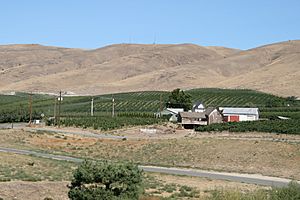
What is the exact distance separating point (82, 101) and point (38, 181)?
11378 cm

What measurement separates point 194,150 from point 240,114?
43.2 metres

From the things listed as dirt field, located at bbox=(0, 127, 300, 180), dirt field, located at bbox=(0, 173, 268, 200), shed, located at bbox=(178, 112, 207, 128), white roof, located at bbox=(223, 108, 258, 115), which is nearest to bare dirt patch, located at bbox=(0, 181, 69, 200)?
dirt field, located at bbox=(0, 173, 268, 200)

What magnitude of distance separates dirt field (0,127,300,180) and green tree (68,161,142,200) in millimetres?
23841

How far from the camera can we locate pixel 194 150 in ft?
199

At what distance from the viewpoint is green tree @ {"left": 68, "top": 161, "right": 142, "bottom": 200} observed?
24344mm

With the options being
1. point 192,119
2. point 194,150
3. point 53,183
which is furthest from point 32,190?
point 192,119

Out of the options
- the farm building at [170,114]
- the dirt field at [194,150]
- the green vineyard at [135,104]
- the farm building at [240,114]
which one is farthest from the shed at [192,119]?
the dirt field at [194,150]

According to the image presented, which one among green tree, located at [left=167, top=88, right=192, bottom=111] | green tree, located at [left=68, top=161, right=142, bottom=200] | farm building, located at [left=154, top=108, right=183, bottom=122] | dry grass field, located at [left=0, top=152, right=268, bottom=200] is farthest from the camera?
green tree, located at [left=167, top=88, right=192, bottom=111]

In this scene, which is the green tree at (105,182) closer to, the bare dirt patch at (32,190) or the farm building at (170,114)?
the bare dirt patch at (32,190)

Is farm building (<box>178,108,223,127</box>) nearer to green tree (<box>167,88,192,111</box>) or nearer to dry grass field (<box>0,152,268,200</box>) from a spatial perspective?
green tree (<box>167,88,192,111</box>)

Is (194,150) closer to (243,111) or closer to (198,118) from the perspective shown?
Answer: (198,118)

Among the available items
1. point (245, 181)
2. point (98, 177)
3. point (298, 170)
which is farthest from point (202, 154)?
point (98, 177)

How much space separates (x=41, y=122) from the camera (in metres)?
105

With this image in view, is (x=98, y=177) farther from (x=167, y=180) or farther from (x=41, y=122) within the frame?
(x=41, y=122)
